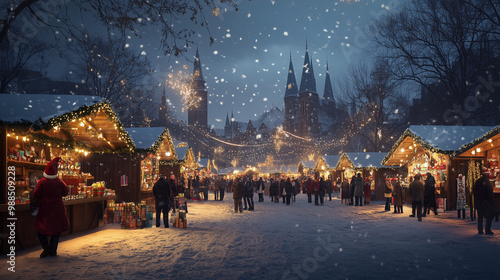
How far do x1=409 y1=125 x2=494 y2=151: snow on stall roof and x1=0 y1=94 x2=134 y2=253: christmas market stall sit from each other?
1295 cm

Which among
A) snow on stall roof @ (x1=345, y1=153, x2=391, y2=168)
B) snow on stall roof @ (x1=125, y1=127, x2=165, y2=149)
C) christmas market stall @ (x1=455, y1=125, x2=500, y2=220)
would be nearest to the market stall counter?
snow on stall roof @ (x1=125, y1=127, x2=165, y2=149)

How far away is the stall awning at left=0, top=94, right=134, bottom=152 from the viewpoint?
8.33 meters

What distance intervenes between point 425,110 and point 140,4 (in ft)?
90.8

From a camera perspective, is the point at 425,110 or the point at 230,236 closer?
the point at 230,236

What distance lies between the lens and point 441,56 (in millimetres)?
25938

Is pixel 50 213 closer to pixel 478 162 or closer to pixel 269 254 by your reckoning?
pixel 269 254

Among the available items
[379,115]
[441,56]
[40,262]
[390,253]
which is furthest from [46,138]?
[379,115]

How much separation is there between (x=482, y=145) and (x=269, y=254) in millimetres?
12036

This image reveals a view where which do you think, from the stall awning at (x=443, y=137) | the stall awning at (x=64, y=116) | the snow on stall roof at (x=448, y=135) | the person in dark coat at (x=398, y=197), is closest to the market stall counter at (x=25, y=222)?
the stall awning at (x=64, y=116)

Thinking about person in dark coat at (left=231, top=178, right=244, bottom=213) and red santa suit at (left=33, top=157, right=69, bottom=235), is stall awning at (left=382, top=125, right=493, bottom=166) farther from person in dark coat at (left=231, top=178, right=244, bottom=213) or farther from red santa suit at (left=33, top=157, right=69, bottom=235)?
red santa suit at (left=33, top=157, right=69, bottom=235)

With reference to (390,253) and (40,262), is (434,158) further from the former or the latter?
(40,262)

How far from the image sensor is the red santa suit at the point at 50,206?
7.38 meters

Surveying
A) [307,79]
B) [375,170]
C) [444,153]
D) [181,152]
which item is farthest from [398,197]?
[307,79]

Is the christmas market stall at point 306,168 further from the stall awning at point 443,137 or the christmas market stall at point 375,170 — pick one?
the stall awning at point 443,137
